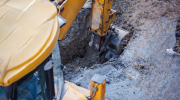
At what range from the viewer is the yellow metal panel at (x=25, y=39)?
1226 millimetres

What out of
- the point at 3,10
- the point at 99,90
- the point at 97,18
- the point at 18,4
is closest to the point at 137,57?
the point at 97,18

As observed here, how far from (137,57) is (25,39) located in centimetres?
418

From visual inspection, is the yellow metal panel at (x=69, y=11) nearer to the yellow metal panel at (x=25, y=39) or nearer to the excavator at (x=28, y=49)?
the excavator at (x=28, y=49)

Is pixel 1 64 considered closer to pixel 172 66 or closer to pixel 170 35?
pixel 172 66

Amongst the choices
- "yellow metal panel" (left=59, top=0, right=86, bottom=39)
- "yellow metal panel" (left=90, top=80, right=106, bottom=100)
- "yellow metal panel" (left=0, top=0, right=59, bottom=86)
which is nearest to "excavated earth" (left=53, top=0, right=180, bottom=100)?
"yellow metal panel" (left=90, top=80, right=106, bottom=100)

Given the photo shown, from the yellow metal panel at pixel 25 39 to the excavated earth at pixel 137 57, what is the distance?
3.04 m

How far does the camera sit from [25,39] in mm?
1382

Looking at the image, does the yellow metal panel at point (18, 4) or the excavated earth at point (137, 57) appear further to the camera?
the excavated earth at point (137, 57)

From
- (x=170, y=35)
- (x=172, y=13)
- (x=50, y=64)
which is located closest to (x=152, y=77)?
(x=170, y=35)

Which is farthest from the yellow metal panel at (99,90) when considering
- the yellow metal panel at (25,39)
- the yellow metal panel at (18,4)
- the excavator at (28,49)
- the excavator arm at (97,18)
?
the yellow metal panel at (18,4)

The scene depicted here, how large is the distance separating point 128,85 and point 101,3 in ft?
7.11

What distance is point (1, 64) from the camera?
1.22 metres

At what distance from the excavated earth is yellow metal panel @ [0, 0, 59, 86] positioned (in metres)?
3.04

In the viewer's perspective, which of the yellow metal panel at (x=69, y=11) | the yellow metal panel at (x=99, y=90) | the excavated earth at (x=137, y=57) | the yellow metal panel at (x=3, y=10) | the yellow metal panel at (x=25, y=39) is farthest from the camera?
the excavated earth at (x=137, y=57)
